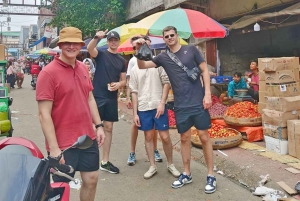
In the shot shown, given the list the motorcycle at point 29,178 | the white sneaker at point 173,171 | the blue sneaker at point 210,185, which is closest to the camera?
the motorcycle at point 29,178

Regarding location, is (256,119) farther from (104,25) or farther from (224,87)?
(104,25)

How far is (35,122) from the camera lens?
976cm

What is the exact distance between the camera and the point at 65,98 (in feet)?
9.61

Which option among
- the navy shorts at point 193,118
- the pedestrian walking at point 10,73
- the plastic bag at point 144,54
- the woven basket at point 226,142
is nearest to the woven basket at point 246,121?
the woven basket at point 226,142

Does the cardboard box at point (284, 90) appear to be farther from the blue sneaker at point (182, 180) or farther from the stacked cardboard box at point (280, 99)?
the blue sneaker at point (182, 180)

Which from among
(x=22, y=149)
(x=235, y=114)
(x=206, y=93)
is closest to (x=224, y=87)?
(x=235, y=114)

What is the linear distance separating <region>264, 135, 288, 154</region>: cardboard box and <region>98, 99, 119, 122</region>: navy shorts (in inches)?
108

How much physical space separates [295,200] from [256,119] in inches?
106

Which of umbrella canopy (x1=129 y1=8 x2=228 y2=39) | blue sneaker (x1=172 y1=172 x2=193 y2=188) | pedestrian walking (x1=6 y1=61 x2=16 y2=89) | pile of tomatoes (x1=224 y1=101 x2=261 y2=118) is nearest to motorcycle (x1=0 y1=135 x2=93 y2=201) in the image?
blue sneaker (x1=172 y1=172 x2=193 y2=188)

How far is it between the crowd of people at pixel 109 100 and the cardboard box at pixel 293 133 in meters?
1.67

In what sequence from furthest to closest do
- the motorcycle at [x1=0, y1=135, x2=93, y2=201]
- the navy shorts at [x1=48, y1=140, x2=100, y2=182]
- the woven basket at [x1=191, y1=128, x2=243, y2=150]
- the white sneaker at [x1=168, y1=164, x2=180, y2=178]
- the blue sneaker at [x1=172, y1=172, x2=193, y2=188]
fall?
the woven basket at [x1=191, y1=128, x2=243, y2=150], the white sneaker at [x1=168, y1=164, x2=180, y2=178], the blue sneaker at [x1=172, y1=172, x2=193, y2=188], the navy shorts at [x1=48, y1=140, x2=100, y2=182], the motorcycle at [x1=0, y1=135, x2=93, y2=201]

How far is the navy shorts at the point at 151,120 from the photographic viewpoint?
4.72m

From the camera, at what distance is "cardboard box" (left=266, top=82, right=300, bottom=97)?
18.0 ft

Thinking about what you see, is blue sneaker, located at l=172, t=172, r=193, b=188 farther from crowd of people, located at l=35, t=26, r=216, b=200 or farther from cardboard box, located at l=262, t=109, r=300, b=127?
cardboard box, located at l=262, t=109, r=300, b=127
